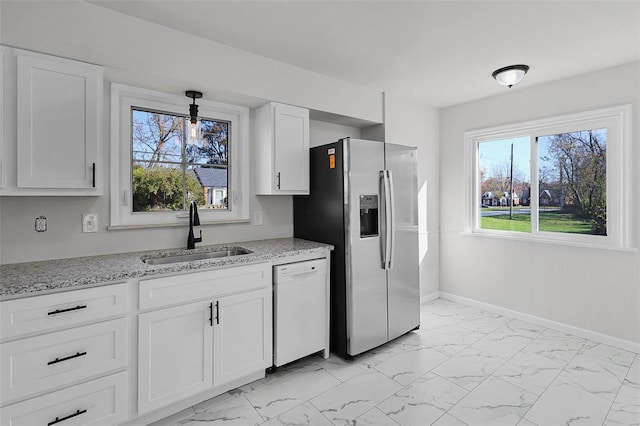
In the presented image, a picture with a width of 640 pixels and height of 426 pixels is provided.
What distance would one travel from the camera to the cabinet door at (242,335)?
2119 millimetres

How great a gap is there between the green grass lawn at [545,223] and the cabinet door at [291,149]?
7.91ft

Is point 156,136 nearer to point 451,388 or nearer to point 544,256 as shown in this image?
point 451,388

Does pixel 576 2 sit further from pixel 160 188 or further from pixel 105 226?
pixel 105 226

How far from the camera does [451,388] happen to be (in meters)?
2.29

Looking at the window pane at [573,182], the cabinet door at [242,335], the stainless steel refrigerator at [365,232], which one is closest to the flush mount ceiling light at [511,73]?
the window pane at [573,182]

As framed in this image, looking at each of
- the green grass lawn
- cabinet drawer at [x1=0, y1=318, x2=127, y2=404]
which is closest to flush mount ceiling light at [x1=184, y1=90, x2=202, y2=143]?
cabinet drawer at [x1=0, y1=318, x2=127, y2=404]

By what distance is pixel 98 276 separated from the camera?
170 centimetres

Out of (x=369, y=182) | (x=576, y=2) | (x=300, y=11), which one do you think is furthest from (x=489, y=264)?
(x=300, y=11)

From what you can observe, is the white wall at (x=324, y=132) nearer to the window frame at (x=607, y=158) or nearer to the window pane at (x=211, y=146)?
the window pane at (x=211, y=146)

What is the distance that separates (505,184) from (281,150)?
2.69 meters

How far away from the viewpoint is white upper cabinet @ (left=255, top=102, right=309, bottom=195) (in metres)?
2.76

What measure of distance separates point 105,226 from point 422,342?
9.21ft

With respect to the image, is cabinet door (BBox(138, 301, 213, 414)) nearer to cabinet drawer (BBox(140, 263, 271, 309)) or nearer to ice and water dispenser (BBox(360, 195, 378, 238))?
cabinet drawer (BBox(140, 263, 271, 309))

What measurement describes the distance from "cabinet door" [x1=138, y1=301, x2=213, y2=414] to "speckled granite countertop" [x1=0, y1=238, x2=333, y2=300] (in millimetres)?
257
